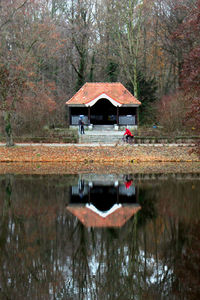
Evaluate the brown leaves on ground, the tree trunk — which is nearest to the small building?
the tree trunk

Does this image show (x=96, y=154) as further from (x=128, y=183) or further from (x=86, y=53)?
(x=86, y=53)

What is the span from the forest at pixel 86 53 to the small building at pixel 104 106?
167 centimetres

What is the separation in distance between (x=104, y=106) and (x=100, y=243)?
86.5ft

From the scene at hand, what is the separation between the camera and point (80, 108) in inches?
1280

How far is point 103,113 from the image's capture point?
3350 centimetres

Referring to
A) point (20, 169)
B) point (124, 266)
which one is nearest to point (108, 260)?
point (124, 266)

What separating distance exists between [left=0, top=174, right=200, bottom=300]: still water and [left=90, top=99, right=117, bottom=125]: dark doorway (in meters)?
20.3

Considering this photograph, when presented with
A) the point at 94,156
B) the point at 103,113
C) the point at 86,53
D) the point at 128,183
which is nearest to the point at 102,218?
the point at 128,183

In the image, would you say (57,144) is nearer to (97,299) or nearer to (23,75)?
(23,75)

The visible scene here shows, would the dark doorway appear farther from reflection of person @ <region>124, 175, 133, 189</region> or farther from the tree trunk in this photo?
reflection of person @ <region>124, 175, 133, 189</region>

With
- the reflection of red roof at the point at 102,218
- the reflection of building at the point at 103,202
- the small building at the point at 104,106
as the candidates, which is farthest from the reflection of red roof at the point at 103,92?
the reflection of red roof at the point at 102,218

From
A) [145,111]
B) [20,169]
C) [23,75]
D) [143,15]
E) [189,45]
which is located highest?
[143,15]

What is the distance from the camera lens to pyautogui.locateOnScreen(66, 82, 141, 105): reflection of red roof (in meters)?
31.4

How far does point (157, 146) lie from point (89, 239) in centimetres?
1629
